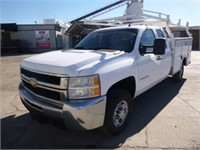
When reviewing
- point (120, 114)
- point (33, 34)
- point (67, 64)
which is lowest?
point (120, 114)

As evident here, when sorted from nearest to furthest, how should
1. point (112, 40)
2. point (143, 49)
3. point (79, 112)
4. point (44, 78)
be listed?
point (79, 112)
point (44, 78)
point (143, 49)
point (112, 40)

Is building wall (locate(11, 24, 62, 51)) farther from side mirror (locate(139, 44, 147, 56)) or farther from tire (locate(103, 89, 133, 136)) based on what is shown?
tire (locate(103, 89, 133, 136))

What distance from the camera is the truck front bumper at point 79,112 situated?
273 cm

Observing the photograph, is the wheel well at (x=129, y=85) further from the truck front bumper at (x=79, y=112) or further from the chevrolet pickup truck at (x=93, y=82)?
the truck front bumper at (x=79, y=112)

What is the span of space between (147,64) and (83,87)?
1878mm

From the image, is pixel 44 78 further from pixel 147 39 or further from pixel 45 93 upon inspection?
pixel 147 39

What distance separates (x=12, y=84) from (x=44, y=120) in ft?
16.0

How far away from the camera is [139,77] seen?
3.87 meters

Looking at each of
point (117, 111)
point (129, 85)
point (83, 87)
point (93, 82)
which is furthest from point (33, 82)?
point (129, 85)

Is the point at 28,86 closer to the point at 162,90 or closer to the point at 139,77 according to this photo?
the point at 139,77

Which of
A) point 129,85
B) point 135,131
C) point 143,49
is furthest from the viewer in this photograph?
point 143,49

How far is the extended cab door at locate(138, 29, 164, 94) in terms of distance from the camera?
396 centimetres

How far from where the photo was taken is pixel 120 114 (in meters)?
3.52

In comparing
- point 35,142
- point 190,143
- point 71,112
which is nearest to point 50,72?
point 71,112
